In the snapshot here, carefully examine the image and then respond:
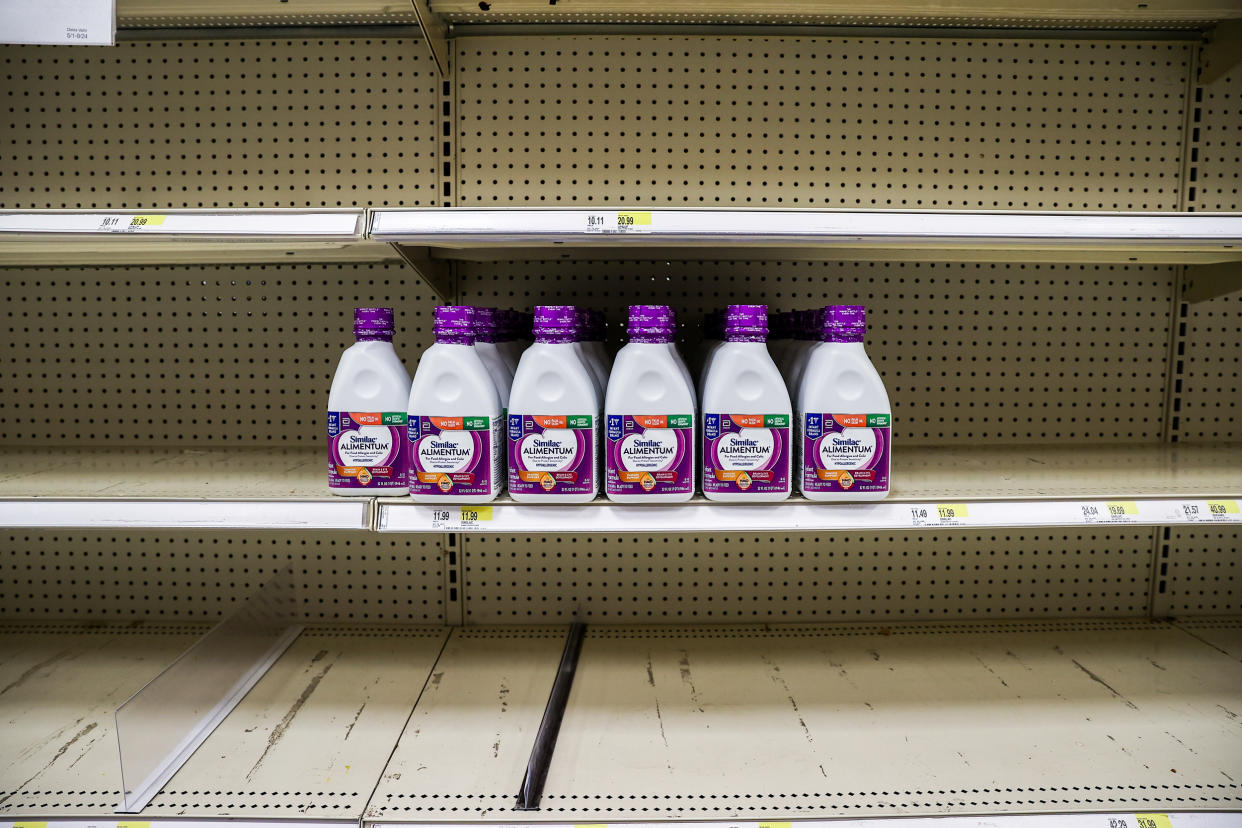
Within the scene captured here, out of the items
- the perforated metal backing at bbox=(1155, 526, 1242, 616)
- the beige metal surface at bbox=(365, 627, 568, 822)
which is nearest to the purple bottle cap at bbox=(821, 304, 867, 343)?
the beige metal surface at bbox=(365, 627, 568, 822)

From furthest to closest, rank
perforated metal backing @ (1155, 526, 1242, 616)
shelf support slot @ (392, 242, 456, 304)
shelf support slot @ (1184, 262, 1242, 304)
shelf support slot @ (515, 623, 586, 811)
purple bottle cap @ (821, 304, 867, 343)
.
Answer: perforated metal backing @ (1155, 526, 1242, 616) → shelf support slot @ (1184, 262, 1242, 304) → shelf support slot @ (392, 242, 456, 304) → purple bottle cap @ (821, 304, 867, 343) → shelf support slot @ (515, 623, 586, 811)

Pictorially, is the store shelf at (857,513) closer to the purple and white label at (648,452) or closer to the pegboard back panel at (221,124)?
the purple and white label at (648,452)

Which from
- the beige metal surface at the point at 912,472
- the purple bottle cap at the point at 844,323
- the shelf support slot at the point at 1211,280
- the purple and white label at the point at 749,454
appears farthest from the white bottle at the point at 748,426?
the shelf support slot at the point at 1211,280

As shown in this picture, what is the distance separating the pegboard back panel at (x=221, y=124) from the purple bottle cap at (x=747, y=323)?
0.83m

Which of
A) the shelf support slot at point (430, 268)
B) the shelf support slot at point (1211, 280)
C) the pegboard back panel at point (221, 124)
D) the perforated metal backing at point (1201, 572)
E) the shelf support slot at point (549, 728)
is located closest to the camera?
the shelf support slot at point (549, 728)

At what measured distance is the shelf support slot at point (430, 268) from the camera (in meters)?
1.43

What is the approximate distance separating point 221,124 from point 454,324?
37.0 inches

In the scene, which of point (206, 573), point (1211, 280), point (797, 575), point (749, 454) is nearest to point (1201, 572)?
point (1211, 280)

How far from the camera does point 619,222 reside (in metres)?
1.19

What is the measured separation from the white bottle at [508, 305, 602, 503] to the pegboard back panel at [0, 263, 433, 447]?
1.92ft

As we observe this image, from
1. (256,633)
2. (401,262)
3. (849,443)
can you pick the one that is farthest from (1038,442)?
(256,633)

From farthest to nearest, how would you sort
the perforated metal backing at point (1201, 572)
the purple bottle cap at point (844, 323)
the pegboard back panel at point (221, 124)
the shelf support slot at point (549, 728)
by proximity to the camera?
the perforated metal backing at point (1201, 572), the pegboard back panel at point (221, 124), the purple bottle cap at point (844, 323), the shelf support slot at point (549, 728)

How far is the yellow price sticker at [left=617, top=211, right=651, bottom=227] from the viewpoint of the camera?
118cm

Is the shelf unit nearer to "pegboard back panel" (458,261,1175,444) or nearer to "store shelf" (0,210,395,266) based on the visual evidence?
"pegboard back panel" (458,261,1175,444)
